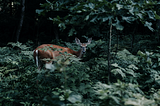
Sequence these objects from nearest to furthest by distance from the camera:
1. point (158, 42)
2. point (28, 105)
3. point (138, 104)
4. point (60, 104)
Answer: point (138, 104)
point (60, 104)
point (28, 105)
point (158, 42)

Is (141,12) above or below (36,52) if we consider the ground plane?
above

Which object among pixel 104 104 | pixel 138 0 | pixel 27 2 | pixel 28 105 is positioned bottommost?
pixel 28 105

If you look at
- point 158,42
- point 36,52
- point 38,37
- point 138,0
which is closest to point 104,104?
point 138,0

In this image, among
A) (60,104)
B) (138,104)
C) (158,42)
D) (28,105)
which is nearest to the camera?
(138,104)

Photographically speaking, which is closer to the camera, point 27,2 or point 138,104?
point 138,104

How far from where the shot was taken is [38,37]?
592 inches

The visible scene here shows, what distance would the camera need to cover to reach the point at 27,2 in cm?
1548

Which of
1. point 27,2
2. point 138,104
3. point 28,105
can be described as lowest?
point 28,105

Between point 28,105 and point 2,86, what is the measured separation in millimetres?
1105

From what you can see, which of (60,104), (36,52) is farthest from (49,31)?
(60,104)

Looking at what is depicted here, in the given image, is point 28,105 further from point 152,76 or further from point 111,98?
point 152,76

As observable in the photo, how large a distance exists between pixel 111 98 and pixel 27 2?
A: 50.0 ft

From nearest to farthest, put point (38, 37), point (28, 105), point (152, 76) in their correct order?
point (28, 105)
point (152, 76)
point (38, 37)

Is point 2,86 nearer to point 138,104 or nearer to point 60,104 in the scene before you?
point 60,104
